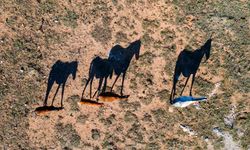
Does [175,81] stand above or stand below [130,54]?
below

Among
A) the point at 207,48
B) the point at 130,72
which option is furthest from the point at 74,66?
the point at 207,48

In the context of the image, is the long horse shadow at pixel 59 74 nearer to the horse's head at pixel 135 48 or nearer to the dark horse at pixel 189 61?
the horse's head at pixel 135 48

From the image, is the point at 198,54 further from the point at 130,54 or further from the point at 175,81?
the point at 130,54

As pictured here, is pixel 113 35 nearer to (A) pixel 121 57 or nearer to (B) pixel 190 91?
(A) pixel 121 57

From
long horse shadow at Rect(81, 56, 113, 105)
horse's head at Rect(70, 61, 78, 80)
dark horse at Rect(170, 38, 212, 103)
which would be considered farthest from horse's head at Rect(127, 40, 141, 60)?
horse's head at Rect(70, 61, 78, 80)

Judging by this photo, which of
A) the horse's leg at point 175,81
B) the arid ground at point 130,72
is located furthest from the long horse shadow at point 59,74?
the horse's leg at point 175,81

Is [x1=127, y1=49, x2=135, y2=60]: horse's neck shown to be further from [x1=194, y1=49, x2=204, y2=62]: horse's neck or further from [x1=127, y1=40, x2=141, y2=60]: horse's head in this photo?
[x1=194, y1=49, x2=204, y2=62]: horse's neck

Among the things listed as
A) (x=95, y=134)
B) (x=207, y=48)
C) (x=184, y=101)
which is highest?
(x=207, y=48)

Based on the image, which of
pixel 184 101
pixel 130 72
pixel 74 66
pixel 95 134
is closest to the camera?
pixel 184 101
